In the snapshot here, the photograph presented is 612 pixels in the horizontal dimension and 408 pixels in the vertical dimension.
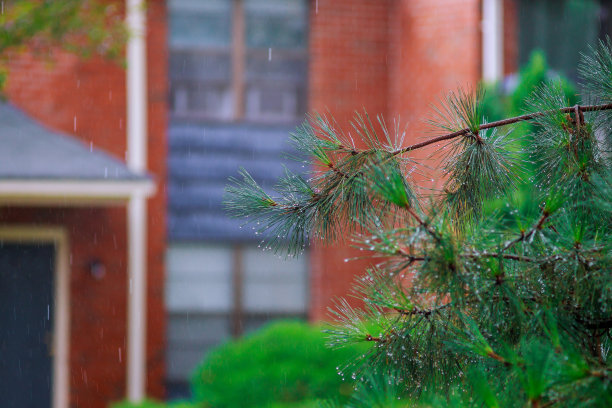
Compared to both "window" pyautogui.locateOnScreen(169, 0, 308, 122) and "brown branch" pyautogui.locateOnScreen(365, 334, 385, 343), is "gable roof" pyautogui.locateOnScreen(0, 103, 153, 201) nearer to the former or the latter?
"window" pyautogui.locateOnScreen(169, 0, 308, 122)

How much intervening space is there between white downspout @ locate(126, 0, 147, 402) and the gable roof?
38.7 inches

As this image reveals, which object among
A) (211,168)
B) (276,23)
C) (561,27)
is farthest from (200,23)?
(561,27)

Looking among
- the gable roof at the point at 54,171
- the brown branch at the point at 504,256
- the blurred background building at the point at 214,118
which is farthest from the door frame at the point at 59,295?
the brown branch at the point at 504,256

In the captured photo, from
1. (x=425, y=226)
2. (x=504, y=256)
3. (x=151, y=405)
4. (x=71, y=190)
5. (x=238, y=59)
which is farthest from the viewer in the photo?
(x=238, y=59)

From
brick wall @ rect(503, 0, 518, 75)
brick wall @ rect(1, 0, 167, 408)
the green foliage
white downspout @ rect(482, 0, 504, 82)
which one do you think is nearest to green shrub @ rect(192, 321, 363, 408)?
brick wall @ rect(1, 0, 167, 408)

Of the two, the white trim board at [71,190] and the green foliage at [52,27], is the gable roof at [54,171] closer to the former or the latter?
the white trim board at [71,190]

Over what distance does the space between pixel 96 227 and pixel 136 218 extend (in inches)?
19.4

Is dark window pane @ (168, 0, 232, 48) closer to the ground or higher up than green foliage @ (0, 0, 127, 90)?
higher up

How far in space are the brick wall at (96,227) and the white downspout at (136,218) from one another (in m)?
0.09

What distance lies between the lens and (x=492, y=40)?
8.28m

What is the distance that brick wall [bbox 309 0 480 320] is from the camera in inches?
356

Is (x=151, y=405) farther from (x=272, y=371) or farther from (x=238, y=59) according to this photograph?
(x=238, y=59)

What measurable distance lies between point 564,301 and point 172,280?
7.47 metres

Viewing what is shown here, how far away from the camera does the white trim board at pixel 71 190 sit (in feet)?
22.6
